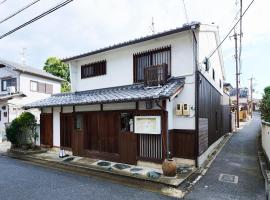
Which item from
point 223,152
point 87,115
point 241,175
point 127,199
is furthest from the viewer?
point 223,152

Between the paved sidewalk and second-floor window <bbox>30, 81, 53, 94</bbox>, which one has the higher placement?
second-floor window <bbox>30, 81, 53, 94</bbox>

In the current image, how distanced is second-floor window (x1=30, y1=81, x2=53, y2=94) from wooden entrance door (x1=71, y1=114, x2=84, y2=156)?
13.0 m

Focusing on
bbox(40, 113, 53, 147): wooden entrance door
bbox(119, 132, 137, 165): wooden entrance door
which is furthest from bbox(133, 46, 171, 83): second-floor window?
bbox(40, 113, 53, 147): wooden entrance door

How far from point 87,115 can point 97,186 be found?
496cm

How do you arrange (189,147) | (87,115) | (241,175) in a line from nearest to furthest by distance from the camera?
(241,175) → (189,147) → (87,115)

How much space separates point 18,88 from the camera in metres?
21.1

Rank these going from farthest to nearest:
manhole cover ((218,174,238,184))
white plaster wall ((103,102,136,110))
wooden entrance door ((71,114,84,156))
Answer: wooden entrance door ((71,114,84,156)) → white plaster wall ((103,102,136,110)) → manhole cover ((218,174,238,184))

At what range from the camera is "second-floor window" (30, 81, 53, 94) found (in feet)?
74.5

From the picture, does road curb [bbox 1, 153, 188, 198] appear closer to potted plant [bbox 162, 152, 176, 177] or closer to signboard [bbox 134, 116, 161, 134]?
potted plant [bbox 162, 152, 176, 177]

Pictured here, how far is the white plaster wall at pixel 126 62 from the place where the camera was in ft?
32.7

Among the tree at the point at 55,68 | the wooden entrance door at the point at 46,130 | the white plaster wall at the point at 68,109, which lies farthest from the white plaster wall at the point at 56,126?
the tree at the point at 55,68

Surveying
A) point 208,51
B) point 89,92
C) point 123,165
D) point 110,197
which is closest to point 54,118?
point 89,92

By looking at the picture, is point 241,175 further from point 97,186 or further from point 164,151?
point 97,186

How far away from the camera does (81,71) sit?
47.2 feet
